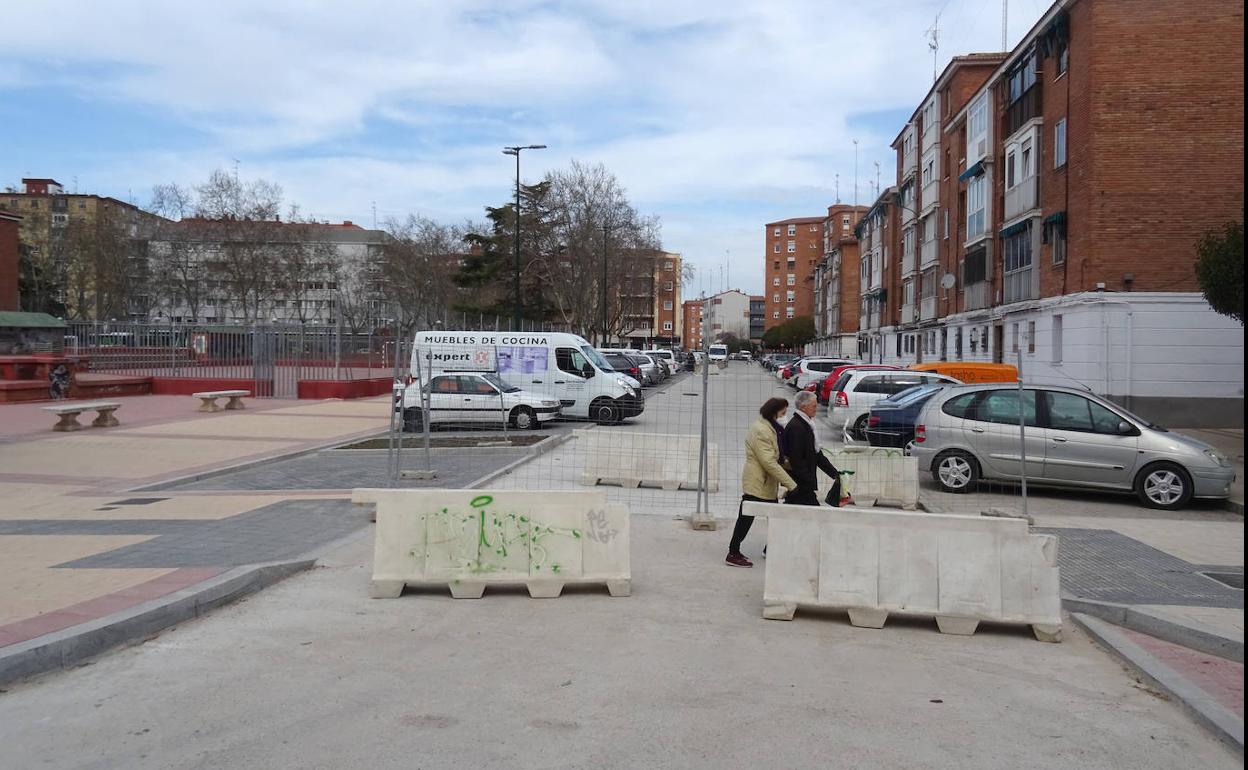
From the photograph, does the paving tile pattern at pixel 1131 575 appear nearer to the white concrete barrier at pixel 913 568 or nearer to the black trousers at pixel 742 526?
the white concrete barrier at pixel 913 568

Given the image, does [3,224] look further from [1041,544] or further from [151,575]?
[1041,544]

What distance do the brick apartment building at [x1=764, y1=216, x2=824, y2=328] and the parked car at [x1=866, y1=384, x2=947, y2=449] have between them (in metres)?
128

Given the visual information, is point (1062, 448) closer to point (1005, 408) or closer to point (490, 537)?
point (1005, 408)

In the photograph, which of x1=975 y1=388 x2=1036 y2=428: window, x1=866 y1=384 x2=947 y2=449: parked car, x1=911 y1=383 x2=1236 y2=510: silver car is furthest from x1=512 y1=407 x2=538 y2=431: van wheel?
x1=975 y1=388 x2=1036 y2=428: window

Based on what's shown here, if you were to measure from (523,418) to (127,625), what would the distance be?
15.2 m

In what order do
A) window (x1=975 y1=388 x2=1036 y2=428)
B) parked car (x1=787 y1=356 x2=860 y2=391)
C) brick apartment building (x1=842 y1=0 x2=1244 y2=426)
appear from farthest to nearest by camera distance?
parked car (x1=787 y1=356 x2=860 y2=391) → brick apartment building (x1=842 y1=0 x2=1244 y2=426) → window (x1=975 y1=388 x2=1036 y2=428)

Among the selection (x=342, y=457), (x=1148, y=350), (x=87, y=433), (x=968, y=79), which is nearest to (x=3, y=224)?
(x=87, y=433)

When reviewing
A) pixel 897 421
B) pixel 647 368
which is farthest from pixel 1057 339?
pixel 647 368

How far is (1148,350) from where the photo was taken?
25.2 metres

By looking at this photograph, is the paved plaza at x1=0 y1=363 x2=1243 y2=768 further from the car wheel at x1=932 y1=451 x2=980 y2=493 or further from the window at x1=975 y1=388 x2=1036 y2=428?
the window at x1=975 y1=388 x2=1036 y2=428

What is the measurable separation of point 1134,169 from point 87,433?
1024 inches

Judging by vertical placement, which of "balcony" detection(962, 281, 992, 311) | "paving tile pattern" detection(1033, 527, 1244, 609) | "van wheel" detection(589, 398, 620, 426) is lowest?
"paving tile pattern" detection(1033, 527, 1244, 609)

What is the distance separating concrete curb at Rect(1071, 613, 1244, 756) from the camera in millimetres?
4691

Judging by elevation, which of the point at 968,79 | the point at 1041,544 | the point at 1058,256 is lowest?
the point at 1041,544
